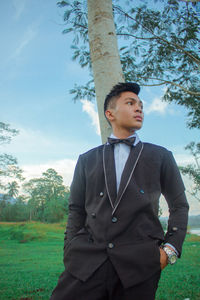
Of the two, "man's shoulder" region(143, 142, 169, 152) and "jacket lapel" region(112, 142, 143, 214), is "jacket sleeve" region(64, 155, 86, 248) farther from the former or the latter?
"man's shoulder" region(143, 142, 169, 152)

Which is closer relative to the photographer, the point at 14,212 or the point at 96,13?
the point at 96,13

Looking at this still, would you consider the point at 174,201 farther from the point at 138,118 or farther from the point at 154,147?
the point at 138,118

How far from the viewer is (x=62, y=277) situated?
149 centimetres

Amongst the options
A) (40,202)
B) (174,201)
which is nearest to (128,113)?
(174,201)

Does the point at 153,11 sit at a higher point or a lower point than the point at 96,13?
higher

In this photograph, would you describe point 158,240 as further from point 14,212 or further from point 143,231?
point 14,212

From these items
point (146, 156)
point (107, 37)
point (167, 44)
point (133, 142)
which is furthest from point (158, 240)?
point (167, 44)

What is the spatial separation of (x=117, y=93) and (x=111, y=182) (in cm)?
84

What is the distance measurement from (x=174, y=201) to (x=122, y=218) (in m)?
0.44

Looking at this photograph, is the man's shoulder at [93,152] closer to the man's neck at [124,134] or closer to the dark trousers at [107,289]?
the man's neck at [124,134]

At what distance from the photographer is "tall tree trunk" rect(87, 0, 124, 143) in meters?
2.40

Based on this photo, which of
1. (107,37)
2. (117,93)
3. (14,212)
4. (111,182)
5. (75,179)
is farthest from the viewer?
(14,212)

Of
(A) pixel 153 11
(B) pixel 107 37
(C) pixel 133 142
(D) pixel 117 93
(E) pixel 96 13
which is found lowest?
(C) pixel 133 142

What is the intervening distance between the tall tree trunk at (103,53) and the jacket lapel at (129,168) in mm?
591
